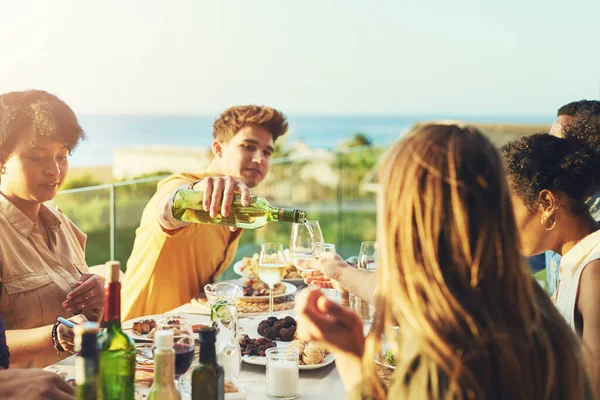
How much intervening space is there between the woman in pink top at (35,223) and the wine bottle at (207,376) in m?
1.24

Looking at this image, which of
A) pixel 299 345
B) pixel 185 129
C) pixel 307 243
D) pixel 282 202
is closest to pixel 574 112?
pixel 307 243

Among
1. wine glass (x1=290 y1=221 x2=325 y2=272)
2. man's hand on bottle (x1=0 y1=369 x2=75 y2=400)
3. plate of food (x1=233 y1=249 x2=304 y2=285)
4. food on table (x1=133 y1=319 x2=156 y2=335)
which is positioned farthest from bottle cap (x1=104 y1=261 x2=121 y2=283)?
plate of food (x1=233 y1=249 x2=304 y2=285)

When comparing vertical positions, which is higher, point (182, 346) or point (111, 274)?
point (111, 274)

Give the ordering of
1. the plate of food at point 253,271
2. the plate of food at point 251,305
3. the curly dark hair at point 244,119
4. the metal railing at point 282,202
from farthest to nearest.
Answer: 1. the metal railing at point 282,202
2. the curly dark hair at point 244,119
3. the plate of food at point 253,271
4. the plate of food at point 251,305

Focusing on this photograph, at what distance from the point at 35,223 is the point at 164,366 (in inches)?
60.1

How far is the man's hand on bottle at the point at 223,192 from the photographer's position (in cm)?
217

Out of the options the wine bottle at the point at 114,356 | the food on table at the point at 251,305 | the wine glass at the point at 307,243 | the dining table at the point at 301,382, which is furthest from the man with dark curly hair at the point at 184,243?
the wine bottle at the point at 114,356

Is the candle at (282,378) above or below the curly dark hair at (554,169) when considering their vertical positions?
below

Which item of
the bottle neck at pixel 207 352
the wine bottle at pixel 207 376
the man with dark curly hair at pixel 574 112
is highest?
the man with dark curly hair at pixel 574 112

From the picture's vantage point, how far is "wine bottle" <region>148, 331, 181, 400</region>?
123cm

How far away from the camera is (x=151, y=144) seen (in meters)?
36.4

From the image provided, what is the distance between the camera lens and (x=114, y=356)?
1301 millimetres

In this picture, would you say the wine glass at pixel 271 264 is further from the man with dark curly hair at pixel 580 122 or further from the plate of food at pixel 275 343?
the man with dark curly hair at pixel 580 122

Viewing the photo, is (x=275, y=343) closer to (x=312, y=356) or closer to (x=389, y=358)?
(x=312, y=356)
